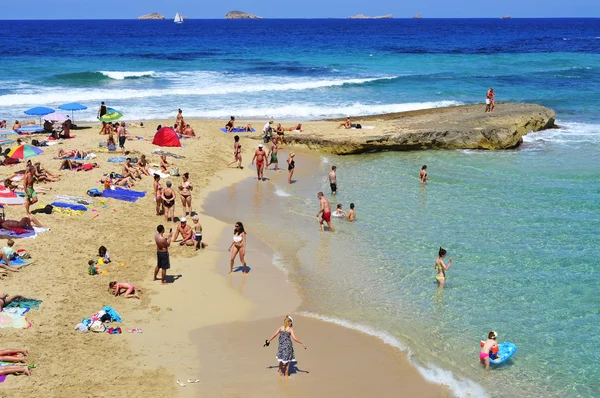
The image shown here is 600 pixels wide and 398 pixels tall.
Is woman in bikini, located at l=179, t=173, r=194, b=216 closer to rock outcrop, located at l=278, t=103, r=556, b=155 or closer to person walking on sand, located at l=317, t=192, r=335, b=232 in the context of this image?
person walking on sand, located at l=317, t=192, r=335, b=232

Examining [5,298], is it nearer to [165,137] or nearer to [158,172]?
[158,172]

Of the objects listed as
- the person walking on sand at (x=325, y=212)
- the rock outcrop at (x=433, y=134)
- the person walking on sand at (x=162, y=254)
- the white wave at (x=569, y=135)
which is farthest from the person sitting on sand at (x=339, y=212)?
the white wave at (x=569, y=135)

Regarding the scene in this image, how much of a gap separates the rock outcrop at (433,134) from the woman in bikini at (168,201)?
1006cm

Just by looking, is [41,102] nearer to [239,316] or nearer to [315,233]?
[315,233]

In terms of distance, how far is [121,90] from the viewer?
42.8 m

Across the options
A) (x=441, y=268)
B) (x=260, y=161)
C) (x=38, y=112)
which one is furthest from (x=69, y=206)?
(x=38, y=112)

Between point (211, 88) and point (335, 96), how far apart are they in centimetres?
875

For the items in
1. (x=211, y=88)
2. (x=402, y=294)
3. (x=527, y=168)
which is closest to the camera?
(x=402, y=294)

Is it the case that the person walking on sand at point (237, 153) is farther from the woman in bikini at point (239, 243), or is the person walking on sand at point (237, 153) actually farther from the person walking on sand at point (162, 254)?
the person walking on sand at point (162, 254)

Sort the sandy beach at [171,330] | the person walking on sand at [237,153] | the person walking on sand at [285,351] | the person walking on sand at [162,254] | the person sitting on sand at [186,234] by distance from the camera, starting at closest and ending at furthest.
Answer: the sandy beach at [171,330] < the person walking on sand at [285,351] < the person walking on sand at [162,254] < the person sitting on sand at [186,234] < the person walking on sand at [237,153]

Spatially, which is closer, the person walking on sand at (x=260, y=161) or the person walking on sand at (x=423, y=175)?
the person walking on sand at (x=423, y=175)

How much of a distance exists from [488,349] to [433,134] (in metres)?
16.1

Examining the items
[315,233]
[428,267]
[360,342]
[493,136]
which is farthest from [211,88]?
[360,342]

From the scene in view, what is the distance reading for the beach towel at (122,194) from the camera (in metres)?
18.4
